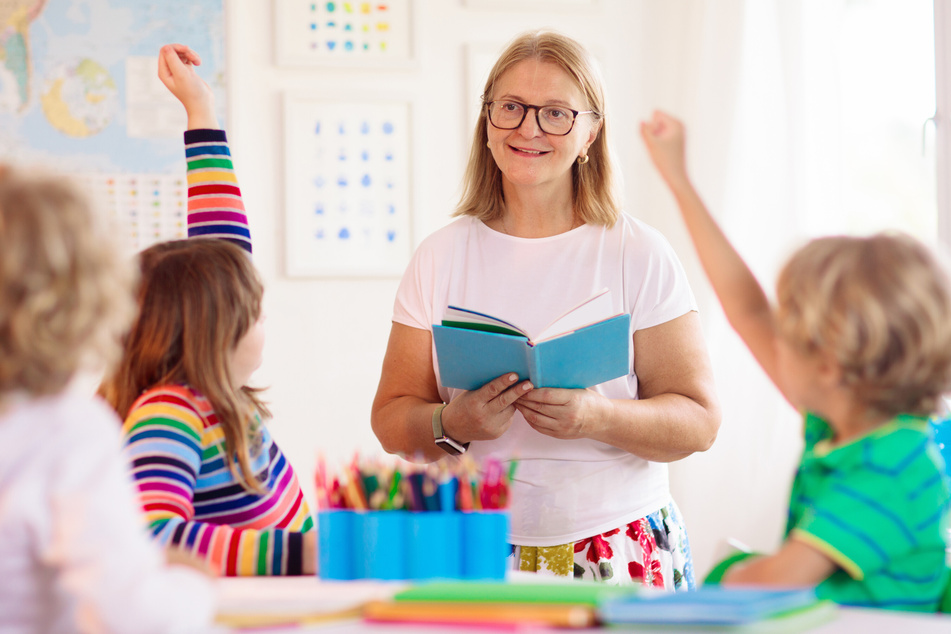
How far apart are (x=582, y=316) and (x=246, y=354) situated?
50cm

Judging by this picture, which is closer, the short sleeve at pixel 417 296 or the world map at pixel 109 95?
the short sleeve at pixel 417 296

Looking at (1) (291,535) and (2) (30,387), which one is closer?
(2) (30,387)

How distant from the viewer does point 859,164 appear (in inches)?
111

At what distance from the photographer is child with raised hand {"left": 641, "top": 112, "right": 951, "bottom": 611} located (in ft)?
2.83

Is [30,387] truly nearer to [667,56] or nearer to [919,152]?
[919,152]

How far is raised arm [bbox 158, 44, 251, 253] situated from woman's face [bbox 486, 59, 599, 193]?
48 cm

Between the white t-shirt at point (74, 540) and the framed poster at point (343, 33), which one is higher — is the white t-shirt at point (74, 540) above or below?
below

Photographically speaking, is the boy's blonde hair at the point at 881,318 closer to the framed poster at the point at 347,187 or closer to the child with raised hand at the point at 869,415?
the child with raised hand at the point at 869,415

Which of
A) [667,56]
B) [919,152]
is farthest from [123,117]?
[919,152]

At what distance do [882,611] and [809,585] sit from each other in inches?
3.0

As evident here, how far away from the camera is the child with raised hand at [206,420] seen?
1048mm

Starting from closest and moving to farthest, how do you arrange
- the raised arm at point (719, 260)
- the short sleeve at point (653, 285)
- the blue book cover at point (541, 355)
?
the raised arm at point (719, 260), the blue book cover at point (541, 355), the short sleeve at point (653, 285)

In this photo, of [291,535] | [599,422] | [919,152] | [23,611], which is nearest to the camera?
[23,611]

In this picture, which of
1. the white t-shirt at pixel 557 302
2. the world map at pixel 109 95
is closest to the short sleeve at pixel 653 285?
the white t-shirt at pixel 557 302
